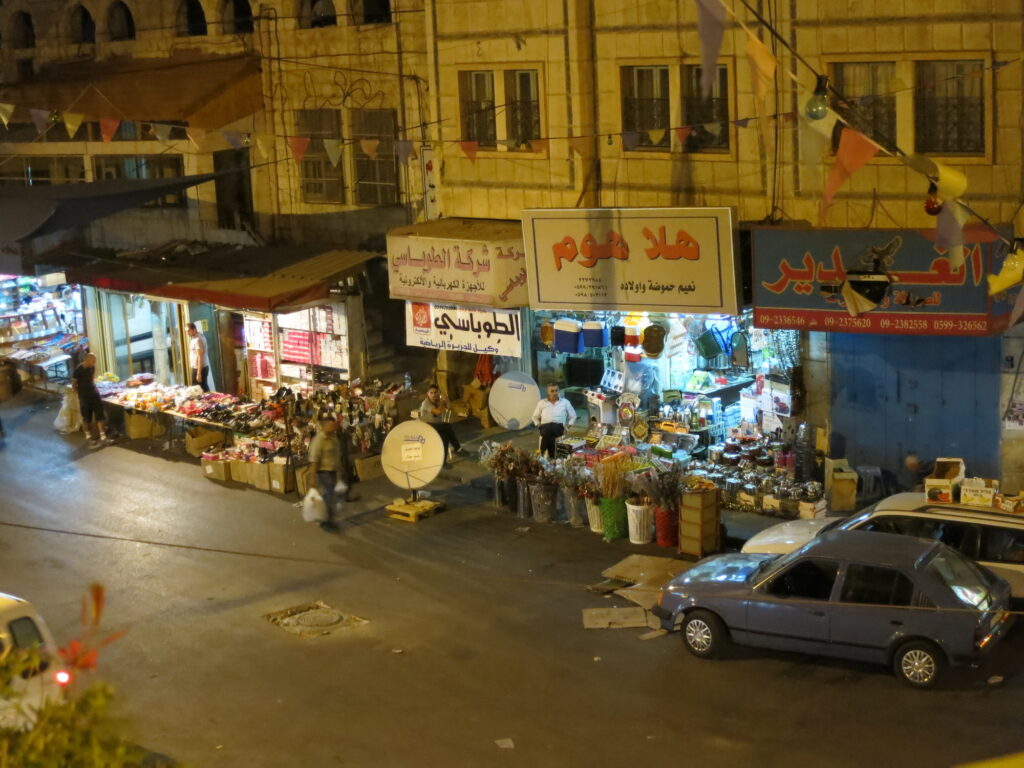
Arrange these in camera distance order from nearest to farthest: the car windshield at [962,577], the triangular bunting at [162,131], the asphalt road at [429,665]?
the asphalt road at [429,665] → the car windshield at [962,577] → the triangular bunting at [162,131]

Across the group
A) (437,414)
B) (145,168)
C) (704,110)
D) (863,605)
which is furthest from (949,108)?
(145,168)

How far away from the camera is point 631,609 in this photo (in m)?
15.4

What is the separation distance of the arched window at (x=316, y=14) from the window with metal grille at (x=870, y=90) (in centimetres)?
1109

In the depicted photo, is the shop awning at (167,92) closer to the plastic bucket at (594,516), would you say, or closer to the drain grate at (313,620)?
the plastic bucket at (594,516)

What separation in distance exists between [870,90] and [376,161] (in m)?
10.0

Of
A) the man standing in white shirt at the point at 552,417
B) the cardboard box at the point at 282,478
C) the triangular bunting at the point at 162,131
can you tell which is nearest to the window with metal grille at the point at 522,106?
the man standing in white shirt at the point at 552,417

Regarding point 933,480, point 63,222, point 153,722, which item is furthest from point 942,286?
point 63,222

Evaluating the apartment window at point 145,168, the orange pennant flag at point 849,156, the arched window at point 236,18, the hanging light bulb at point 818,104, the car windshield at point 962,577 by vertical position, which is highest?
the arched window at point 236,18

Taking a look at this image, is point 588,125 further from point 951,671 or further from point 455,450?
point 951,671

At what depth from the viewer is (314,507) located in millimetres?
19094

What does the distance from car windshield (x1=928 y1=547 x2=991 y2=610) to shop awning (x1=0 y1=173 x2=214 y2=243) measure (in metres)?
14.0

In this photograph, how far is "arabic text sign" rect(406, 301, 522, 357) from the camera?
21359 millimetres

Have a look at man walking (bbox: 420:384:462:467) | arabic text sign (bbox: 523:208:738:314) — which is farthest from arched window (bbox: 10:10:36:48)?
arabic text sign (bbox: 523:208:738:314)

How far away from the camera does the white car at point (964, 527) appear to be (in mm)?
14094
